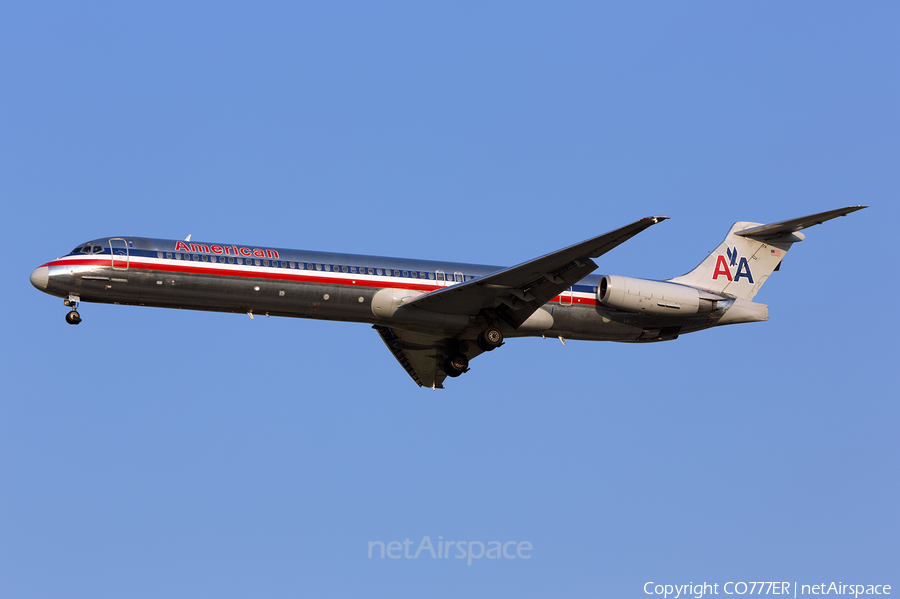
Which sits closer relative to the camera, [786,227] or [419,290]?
[419,290]

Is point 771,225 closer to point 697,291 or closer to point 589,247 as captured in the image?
point 697,291

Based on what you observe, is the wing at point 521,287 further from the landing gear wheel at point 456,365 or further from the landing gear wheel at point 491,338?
the landing gear wheel at point 456,365

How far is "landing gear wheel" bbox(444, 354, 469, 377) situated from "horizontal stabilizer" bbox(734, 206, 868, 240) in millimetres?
9609

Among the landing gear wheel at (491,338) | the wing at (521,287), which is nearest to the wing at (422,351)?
the landing gear wheel at (491,338)

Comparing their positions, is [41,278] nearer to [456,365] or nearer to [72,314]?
[72,314]

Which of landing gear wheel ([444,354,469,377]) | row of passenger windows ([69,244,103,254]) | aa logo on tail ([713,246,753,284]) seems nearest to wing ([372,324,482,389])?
landing gear wheel ([444,354,469,377])

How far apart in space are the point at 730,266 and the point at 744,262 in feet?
1.60

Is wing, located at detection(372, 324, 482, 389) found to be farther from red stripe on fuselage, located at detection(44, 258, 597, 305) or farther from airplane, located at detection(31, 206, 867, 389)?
red stripe on fuselage, located at detection(44, 258, 597, 305)

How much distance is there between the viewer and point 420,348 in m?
29.8

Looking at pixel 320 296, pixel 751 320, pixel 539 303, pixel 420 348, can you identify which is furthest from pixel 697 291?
pixel 320 296

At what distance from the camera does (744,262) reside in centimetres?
2934

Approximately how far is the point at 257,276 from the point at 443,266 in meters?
5.26

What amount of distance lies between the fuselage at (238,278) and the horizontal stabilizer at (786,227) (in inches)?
388

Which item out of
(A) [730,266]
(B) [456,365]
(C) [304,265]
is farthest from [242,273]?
(A) [730,266]
